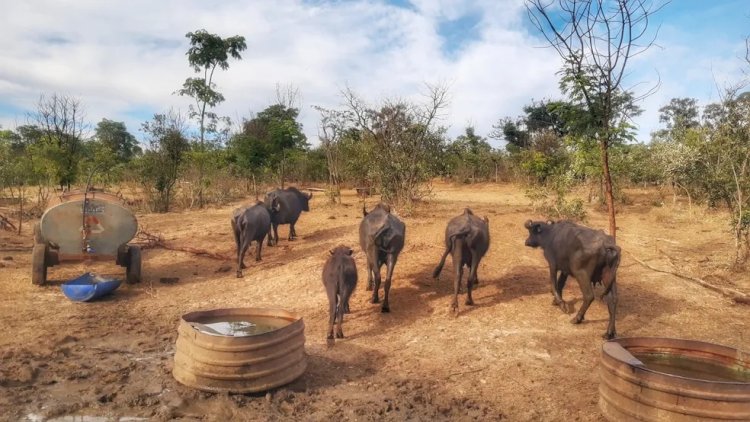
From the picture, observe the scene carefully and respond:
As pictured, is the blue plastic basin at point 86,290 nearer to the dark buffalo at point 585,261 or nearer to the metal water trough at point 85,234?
the metal water trough at point 85,234

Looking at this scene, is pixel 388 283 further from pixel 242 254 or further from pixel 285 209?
pixel 285 209

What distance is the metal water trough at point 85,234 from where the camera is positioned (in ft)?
31.0

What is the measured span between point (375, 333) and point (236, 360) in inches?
101

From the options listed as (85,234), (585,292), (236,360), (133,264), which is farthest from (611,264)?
(85,234)

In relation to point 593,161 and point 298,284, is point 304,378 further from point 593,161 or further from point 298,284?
point 593,161

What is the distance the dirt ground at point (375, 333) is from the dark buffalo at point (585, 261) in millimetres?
354

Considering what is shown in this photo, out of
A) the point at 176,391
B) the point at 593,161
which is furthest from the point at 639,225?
the point at 176,391

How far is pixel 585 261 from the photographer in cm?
739

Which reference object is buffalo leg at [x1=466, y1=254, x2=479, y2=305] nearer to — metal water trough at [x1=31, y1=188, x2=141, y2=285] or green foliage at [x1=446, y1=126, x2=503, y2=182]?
metal water trough at [x1=31, y1=188, x2=141, y2=285]

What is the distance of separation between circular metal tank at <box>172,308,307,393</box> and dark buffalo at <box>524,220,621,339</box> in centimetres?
412

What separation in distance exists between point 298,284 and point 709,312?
6.57 metres

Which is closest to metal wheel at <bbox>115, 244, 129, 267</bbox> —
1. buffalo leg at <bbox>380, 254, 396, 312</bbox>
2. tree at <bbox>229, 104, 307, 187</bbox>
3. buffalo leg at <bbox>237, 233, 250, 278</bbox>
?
buffalo leg at <bbox>237, 233, 250, 278</bbox>

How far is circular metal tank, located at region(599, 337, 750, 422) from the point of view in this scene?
13.5ft

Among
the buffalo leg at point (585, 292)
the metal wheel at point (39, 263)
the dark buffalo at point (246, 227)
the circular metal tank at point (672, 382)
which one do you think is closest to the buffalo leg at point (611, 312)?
the buffalo leg at point (585, 292)
